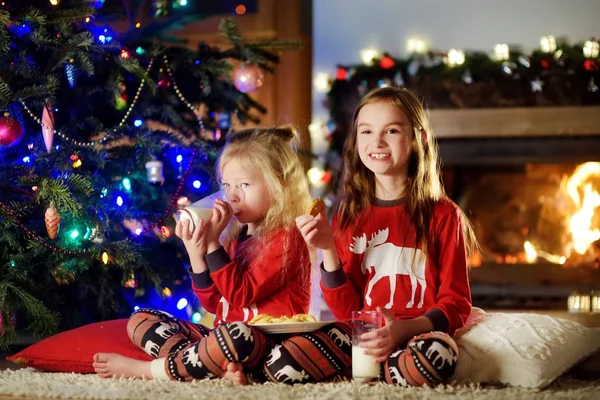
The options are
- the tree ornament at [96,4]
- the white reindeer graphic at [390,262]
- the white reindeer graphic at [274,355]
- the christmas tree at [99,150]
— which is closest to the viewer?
the white reindeer graphic at [274,355]

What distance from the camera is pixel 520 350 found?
80.4 inches

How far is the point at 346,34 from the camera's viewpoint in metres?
4.17

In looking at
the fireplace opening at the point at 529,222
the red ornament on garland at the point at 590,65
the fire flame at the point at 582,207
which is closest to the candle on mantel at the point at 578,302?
the fireplace opening at the point at 529,222

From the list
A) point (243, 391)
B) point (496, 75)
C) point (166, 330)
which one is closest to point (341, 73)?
point (496, 75)

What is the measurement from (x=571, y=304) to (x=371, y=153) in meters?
2.09

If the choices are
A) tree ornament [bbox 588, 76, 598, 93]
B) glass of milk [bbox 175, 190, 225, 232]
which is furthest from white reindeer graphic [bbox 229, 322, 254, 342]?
tree ornament [bbox 588, 76, 598, 93]

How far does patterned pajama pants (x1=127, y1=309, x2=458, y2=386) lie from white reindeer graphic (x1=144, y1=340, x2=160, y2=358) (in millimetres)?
33

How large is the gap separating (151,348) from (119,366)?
0.36 feet

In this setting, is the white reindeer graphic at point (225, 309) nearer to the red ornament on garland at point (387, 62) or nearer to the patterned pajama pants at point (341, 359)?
the patterned pajama pants at point (341, 359)

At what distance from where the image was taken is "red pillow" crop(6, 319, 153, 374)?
7.35 feet

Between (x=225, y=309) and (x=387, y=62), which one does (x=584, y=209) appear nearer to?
(x=387, y=62)

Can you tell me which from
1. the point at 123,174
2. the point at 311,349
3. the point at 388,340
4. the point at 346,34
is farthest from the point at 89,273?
the point at 346,34

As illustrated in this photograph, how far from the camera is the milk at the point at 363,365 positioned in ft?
6.40

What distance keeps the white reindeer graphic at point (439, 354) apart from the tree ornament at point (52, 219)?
1.14 meters
